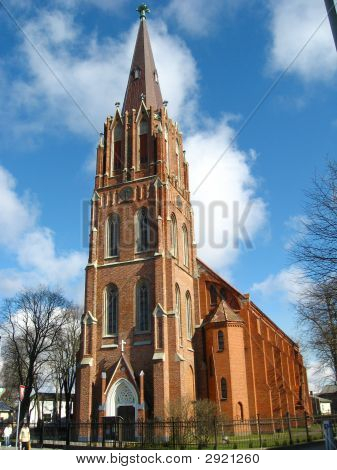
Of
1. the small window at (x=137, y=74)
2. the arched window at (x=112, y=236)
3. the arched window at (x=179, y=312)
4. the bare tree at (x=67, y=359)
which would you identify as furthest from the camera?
the bare tree at (x=67, y=359)

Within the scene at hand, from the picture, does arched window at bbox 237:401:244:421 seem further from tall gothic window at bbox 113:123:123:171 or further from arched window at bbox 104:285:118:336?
tall gothic window at bbox 113:123:123:171

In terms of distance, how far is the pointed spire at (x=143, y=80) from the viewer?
38916 mm

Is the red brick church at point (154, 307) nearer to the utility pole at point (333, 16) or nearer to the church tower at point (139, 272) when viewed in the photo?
the church tower at point (139, 272)

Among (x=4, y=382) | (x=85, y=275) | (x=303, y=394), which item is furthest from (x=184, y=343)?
(x=4, y=382)

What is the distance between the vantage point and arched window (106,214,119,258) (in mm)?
33500

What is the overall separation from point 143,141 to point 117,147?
232cm

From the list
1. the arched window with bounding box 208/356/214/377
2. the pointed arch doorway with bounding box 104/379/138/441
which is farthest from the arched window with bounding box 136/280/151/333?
the arched window with bounding box 208/356/214/377

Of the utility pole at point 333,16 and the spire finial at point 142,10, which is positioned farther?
the spire finial at point 142,10

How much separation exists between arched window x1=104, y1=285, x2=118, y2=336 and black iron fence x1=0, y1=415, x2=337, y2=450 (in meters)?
5.90

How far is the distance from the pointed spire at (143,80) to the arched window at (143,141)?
6.90 ft

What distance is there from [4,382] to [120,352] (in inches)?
1371

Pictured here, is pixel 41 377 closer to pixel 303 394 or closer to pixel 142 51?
Result: pixel 303 394

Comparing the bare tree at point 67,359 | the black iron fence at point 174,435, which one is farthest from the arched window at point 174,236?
the bare tree at point 67,359

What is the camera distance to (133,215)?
33719 millimetres
